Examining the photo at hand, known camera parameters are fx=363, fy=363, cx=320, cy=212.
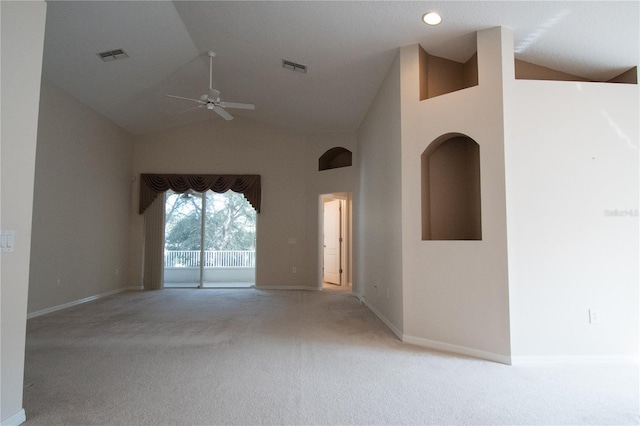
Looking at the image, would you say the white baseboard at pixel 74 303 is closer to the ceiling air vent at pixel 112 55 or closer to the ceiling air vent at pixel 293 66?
the ceiling air vent at pixel 112 55

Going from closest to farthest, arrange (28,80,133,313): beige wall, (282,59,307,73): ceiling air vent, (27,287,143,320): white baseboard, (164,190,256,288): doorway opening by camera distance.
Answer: (282,59,307,73): ceiling air vent < (27,287,143,320): white baseboard < (28,80,133,313): beige wall < (164,190,256,288): doorway opening

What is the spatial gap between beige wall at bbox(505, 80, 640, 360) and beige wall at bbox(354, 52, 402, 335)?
1.14 meters

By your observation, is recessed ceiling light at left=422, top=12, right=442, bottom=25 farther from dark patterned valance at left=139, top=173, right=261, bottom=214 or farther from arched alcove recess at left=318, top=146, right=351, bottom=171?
dark patterned valance at left=139, top=173, right=261, bottom=214

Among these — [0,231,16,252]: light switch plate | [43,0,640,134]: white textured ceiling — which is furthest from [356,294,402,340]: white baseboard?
[0,231,16,252]: light switch plate

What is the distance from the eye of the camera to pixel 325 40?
3926 mm

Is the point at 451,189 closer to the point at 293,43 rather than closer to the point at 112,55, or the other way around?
the point at 293,43

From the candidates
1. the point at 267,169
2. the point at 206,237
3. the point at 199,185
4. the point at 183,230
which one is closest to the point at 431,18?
the point at 267,169

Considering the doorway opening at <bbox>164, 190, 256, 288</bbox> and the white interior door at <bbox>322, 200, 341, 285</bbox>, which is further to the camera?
the white interior door at <bbox>322, 200, 341, 285</bbox>

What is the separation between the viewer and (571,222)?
3219 mm

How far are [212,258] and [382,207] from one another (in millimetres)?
4847

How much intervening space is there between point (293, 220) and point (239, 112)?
2466mm

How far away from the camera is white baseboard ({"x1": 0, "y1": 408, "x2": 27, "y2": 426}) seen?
197 centimetres

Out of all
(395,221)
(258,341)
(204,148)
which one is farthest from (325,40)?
(204,148)

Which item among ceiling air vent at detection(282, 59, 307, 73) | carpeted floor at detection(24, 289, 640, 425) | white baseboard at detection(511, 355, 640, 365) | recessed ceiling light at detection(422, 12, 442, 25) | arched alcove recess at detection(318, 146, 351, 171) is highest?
ceiling air vent at detection(282, 59, 307, 73)
